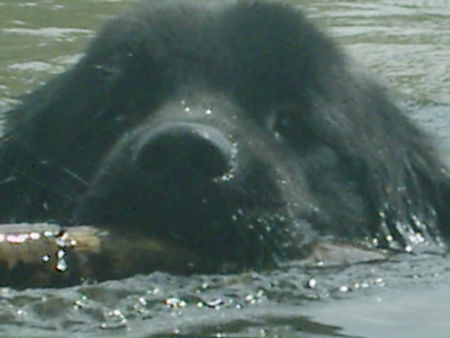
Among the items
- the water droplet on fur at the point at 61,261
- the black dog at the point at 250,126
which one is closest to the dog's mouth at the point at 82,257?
the water droplet on fur at the point at 61,261

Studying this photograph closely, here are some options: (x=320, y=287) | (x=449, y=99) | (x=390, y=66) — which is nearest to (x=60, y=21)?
(x=390, y=66)

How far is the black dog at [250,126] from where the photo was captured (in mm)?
4461

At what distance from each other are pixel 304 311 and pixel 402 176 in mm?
927

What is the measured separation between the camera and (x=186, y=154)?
4070 millimetres

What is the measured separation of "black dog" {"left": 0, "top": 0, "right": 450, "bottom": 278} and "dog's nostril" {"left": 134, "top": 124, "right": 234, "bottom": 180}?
138mm

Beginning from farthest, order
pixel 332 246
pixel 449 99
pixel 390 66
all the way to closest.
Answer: pixel 390 66 < pixel 449 99 < pixel 332 246

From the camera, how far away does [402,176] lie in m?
5.02

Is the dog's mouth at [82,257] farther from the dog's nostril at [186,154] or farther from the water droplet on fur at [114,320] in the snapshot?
the dog's nostril at [186,154]

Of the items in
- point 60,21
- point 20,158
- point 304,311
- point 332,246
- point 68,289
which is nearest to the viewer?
point 68,289

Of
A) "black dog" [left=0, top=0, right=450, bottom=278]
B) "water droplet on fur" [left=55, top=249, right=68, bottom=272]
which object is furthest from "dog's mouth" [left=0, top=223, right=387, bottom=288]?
"black dog" [left=0, top=0, right=450, bottom=278]

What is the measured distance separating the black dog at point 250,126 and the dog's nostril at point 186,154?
14 cm

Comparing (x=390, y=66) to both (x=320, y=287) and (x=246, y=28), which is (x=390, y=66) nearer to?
(x=246, y=28)

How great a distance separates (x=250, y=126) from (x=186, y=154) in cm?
59

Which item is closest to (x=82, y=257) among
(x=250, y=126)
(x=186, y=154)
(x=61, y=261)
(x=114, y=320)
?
(x=61, y=261)
